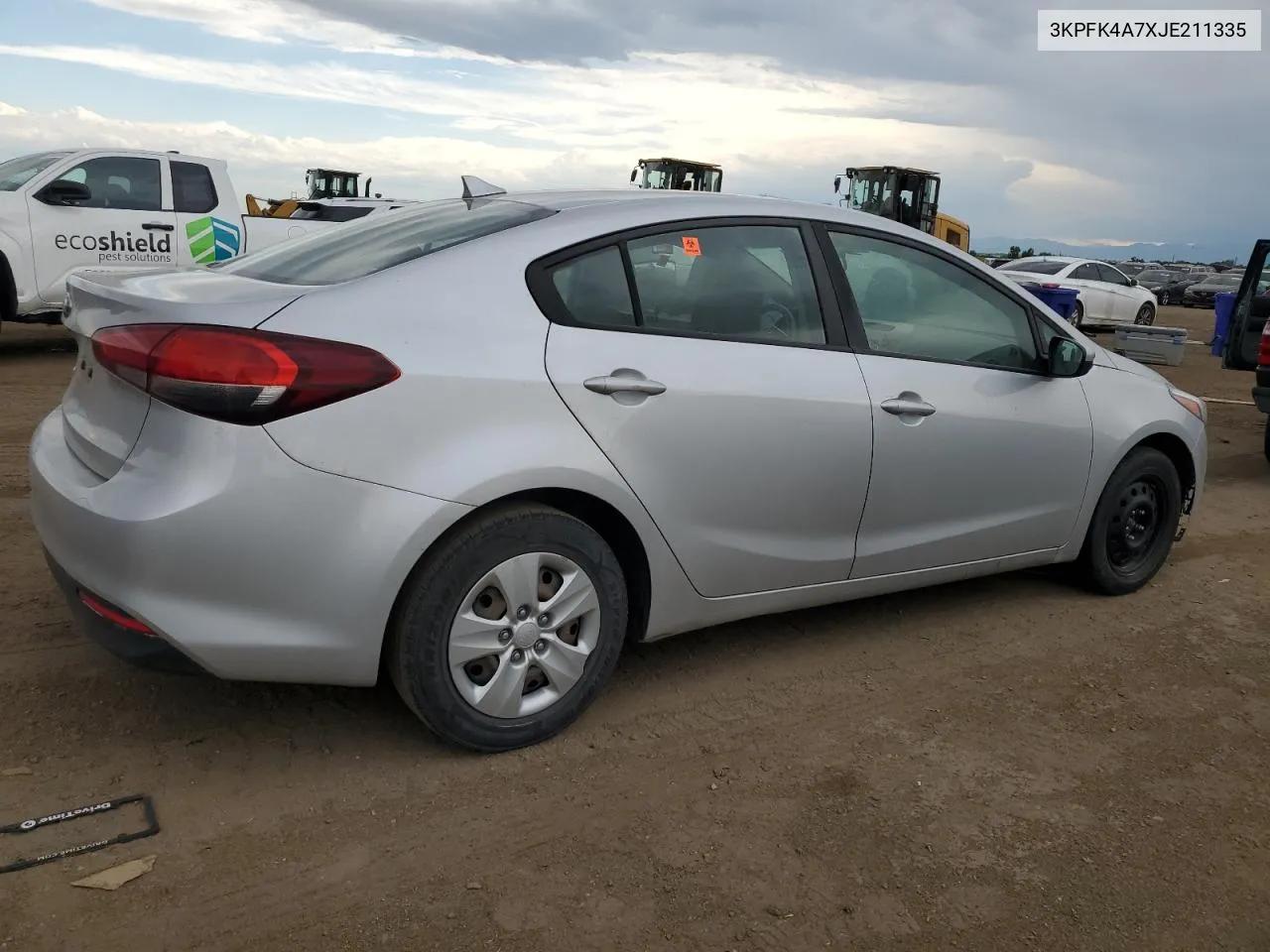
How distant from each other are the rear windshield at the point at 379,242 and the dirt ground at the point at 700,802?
1299mm

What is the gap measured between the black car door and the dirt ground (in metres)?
5.97

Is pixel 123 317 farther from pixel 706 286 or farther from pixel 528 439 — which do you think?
pixel 706 286

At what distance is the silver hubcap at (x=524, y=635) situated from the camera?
2900mm

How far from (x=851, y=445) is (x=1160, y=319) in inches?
1111

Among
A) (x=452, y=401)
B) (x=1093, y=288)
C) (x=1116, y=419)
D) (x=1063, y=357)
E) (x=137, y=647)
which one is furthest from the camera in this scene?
(x=1093, y=288)

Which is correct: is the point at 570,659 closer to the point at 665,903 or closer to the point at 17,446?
the point at 665,903

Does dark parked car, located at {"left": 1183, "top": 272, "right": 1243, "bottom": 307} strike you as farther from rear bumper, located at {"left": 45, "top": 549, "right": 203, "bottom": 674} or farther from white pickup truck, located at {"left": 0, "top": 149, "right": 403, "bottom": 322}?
rear bumper, located at {"left": 45, "top": 549, "right": 203, "bottom": 674}

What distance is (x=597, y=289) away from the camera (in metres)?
3.15

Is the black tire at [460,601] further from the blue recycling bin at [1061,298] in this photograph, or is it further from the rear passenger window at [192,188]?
the blue recycling bin at [1061,298]

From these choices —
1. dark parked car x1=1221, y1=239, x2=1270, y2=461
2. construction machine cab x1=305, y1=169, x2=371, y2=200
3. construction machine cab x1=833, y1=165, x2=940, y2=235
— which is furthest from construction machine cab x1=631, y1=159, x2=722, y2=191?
dark parked car x1=1221, y1=239, x2=1270, y2=461

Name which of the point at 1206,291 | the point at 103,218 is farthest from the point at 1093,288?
the point at 1206,291

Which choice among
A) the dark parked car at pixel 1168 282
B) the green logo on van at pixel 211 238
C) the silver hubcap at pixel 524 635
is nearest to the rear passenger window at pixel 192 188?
the green logo on van at pixel 211 238

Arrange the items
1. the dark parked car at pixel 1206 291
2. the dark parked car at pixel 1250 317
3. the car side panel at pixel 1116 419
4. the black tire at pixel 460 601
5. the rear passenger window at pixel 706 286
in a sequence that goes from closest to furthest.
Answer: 1. the black tire at pixel 460 601
2. the rear passenger window at pixel 706 286
3. the car side panel at pixel 1116 419
4. the dark parked car at pixel 1250 317
5. the dark parked car at pixel 1206 291

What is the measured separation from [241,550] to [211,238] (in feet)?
29.1
